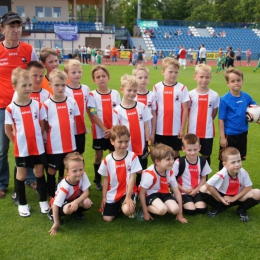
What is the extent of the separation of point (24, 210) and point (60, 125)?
1095 millimetres

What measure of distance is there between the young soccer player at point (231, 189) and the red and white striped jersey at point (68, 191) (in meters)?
1.46

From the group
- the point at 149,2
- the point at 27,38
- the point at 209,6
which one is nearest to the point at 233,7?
the point at 209,6

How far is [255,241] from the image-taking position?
10.4 feet

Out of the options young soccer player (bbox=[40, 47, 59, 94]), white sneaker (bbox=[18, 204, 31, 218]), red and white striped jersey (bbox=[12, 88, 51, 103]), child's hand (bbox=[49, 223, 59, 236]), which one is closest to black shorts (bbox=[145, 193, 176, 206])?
child's hand (bbox=[49, 223, 59, 236])

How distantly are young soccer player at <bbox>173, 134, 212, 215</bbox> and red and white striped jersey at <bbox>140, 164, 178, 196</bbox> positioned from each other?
0.19 m

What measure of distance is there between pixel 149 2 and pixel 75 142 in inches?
2017

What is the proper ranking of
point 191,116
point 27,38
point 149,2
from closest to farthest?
point 191,116 < point 27,38 < point 149,2

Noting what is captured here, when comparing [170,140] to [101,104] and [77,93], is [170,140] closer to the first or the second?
[101,104]

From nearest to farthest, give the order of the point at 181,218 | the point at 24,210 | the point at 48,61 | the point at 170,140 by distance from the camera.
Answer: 1. the point at 181,218
2. the point at 24,210
3. the point at 48,61
4. the point at 170,140

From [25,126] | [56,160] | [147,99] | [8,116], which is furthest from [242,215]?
[8,116]

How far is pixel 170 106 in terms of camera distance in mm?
4273

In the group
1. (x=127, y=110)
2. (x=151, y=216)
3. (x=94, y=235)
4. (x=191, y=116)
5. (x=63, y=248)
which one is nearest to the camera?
(x=63, y=248)

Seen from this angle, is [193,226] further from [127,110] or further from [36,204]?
[36,204]

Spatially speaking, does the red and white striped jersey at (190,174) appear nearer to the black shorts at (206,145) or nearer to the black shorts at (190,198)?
the black shorts at (190,198)
